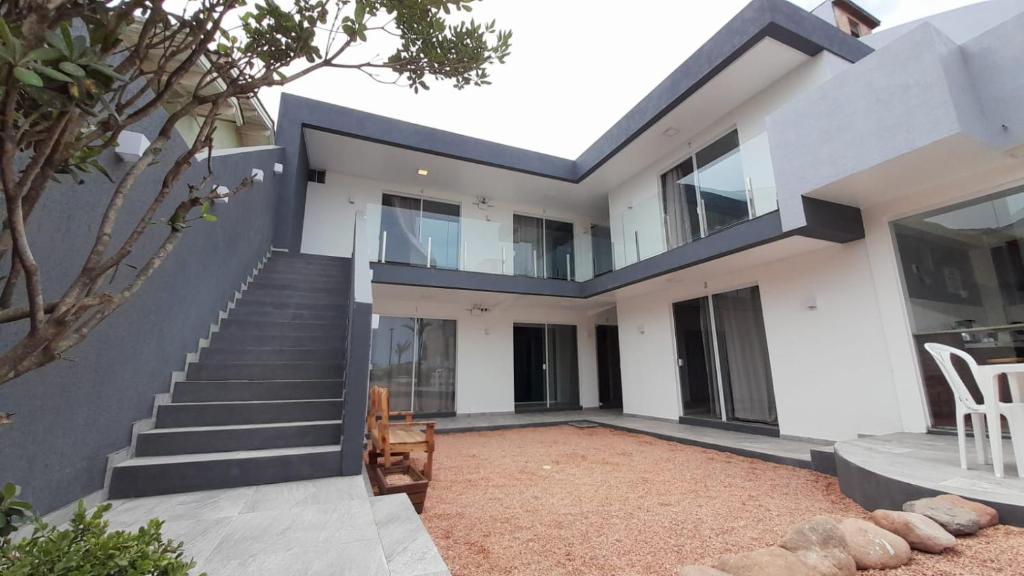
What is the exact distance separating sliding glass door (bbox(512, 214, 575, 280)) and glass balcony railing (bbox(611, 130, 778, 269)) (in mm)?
1235

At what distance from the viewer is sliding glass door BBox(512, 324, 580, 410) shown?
958 cm

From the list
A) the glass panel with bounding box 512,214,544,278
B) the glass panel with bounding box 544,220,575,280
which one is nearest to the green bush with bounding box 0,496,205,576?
the glass panel with bounding box 512,214,544,278

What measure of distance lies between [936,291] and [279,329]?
7.41m

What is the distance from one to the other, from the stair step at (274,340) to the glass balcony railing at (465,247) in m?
2.87

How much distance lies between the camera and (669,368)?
7504mm

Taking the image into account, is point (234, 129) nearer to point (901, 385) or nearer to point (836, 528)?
point (836, 528)

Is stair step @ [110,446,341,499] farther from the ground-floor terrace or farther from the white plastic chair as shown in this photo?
the white plastic chair

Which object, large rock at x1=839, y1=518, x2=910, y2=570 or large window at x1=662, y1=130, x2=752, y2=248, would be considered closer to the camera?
large rock at x1=839, y1=518, x2=910, y2=570

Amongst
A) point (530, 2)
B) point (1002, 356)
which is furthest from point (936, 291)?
point (530, 2)

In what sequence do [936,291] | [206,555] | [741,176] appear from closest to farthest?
[206,555]
[936,291]
[741,176]

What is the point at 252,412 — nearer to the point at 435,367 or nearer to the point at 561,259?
the point at 435,367

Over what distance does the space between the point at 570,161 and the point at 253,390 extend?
7366mm

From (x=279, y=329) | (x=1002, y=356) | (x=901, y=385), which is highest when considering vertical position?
(x=279, y=329)

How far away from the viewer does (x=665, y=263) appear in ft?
21.3
